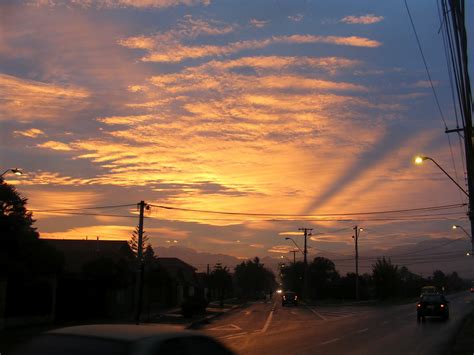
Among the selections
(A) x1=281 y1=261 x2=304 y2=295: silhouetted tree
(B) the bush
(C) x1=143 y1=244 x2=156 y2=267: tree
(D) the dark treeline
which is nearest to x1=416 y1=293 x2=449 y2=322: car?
(B) the bush

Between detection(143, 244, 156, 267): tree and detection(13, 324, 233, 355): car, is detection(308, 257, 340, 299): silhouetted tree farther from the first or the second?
detection(13, 324, 233, 355): car

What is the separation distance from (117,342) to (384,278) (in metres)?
81.3

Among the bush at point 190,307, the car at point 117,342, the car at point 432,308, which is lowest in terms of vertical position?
the bush at point 190,307

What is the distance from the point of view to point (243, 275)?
15688 cm

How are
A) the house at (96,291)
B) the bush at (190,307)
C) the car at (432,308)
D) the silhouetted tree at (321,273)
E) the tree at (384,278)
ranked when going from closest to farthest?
the house at (96,291), the car at (432,308), the bush at (190,307), the tree at (384,278), the silhouetted tree at (321,273)

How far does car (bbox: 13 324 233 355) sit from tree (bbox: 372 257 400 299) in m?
80.1

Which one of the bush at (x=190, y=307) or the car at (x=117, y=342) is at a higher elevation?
the car at (x=117, y=342)

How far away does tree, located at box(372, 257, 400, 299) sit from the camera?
8200 cm

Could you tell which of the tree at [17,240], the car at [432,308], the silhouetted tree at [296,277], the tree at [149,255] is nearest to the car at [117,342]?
the tree at [17,240]

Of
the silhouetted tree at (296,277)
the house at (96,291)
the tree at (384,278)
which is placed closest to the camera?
the house at (96,291)

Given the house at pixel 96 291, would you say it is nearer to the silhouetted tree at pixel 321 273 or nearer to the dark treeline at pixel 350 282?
the dark treeline at pixel 350 282

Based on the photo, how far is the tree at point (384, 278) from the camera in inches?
3228

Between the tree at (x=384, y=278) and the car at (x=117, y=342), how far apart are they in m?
80.1

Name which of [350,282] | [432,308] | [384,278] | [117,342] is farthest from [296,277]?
[117,342]
